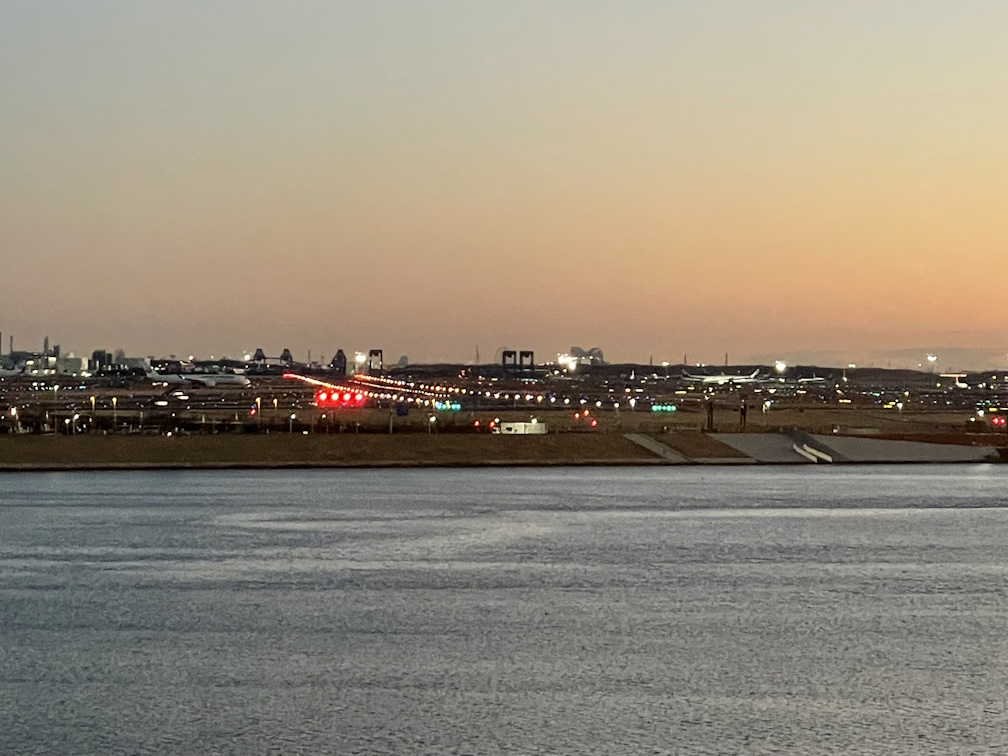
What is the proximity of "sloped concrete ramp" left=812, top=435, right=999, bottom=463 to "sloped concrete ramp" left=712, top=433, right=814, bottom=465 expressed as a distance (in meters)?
1.53

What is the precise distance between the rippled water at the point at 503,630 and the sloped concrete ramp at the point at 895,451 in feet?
76.3

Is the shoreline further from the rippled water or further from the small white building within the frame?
the rippled water

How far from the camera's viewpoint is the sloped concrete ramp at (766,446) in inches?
2200

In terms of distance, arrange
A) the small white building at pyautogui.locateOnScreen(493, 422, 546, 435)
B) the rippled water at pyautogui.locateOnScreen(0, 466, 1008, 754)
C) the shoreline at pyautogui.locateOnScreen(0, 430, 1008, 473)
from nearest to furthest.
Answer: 1. the rippled water at pyautogui.locateOnScreen(0, 466, 1008, 754)
2. the shoreline at pyautogui.locateOnScreen(0, 430, 1008, 473)
3. the small white building at pyautogui.locateOnScreen(493, 422, 546, 435)

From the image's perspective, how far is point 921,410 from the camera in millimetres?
104250

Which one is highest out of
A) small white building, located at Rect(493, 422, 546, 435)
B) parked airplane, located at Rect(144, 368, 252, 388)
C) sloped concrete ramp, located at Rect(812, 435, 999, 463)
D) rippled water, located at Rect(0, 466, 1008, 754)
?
parked airplane, located at Rect(144, 368, 252, 388)

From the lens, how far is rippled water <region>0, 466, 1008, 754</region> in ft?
39.0

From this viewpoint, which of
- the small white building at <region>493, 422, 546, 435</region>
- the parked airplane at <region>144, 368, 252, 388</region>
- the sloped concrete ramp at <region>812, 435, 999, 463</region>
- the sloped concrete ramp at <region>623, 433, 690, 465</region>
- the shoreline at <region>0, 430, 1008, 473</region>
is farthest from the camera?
the parked airplane at <region>144, 368, 252, 388</region>

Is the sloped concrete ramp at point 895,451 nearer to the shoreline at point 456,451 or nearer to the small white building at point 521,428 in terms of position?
the shoreline at point 456,451

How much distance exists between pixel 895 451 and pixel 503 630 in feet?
146

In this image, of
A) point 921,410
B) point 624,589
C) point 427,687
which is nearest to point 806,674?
point 427,687

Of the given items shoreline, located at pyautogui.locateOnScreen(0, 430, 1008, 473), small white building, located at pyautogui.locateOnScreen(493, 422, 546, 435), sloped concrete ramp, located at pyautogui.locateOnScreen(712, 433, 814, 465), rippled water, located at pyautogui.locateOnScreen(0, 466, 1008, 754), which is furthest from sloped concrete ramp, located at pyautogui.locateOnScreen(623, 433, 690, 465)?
rippled water, located at pyautogui.locateOnScreen(0, 466, 1008, 754)

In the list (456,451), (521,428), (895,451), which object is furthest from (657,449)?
(521,428)

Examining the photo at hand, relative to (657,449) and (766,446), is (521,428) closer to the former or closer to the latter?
(657,449)
